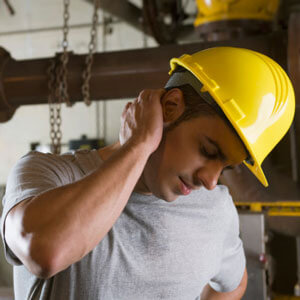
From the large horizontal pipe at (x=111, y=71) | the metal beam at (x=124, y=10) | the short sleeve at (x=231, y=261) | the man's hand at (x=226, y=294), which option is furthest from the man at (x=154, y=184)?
the metal beam at (x=124, y=10)

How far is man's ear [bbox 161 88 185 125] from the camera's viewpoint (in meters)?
1.21

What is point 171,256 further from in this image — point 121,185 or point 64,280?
point 121,185

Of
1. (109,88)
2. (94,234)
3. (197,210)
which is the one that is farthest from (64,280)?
(109,88)

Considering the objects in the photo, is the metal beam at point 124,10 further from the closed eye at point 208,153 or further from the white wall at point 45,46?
the closed eye at point 208,153

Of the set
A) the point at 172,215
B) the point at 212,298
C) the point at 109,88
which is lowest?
the point at 212,298

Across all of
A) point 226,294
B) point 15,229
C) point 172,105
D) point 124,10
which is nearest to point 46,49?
point 124,10

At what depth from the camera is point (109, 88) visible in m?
2.13

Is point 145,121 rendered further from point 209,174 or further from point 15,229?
point 15,229

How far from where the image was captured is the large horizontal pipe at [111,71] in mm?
2012

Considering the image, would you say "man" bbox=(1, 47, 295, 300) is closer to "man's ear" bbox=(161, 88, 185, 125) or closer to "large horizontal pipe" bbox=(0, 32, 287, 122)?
"man's ear" bbox=(161, 88, 185, 125)

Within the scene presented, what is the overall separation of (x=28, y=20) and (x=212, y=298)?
13.6ft

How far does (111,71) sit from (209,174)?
42.2 inches

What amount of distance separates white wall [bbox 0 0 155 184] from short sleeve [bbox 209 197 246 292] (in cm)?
315

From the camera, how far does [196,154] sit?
1.18m
